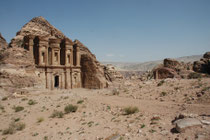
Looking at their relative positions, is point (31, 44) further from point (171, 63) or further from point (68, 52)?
point (171, 63)

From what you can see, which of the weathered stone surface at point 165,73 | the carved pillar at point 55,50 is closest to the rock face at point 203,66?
the weathered stone surface at point 165,73

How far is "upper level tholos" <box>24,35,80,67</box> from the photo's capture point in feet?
73.2

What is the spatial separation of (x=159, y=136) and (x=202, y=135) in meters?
1.43

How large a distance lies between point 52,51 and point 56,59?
1734 mm

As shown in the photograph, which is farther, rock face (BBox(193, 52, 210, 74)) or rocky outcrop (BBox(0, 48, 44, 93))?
rock face (BBox(193, 52, 210, 74))

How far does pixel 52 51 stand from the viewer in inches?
952

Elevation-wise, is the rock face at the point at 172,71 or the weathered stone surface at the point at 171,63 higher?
the weathered stone surface at the point at 171,63

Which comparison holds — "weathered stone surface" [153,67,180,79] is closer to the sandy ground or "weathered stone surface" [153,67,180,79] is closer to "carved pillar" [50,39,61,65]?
the sandy ground

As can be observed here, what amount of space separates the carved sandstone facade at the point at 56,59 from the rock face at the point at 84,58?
99cm

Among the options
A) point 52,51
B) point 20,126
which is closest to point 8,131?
point 20,126

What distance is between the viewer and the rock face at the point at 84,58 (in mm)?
25348

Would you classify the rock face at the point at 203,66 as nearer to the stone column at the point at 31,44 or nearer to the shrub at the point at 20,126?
the shrub at the point at 20,126

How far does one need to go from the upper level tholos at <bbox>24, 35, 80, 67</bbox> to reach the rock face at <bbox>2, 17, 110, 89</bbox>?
114cm

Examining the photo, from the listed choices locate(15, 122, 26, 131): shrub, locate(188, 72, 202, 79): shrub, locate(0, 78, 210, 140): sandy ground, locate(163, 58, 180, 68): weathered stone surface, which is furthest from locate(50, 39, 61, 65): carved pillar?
locate(188, 72, 202, 79): shrub
